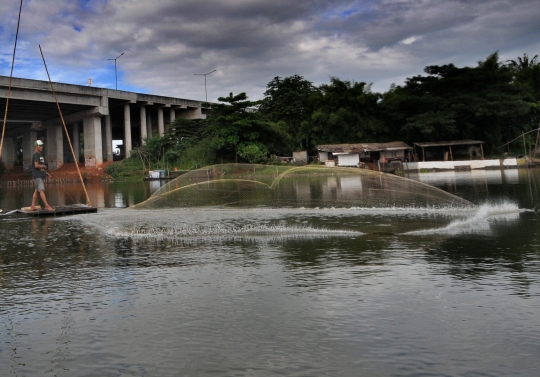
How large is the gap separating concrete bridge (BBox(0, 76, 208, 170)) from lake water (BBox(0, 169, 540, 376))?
142ft

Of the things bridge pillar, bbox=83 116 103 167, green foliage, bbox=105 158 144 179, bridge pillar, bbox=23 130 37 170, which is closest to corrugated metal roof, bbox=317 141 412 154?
green foliage, bbox=105 158 144 179

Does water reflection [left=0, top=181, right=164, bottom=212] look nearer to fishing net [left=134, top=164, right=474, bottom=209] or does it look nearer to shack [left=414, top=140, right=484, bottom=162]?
fishing net [left=134, top=164, right=474, bottom=209]

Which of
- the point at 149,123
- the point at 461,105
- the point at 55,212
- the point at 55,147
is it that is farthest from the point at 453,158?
the point at 55,147

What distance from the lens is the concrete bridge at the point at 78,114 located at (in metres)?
49.7

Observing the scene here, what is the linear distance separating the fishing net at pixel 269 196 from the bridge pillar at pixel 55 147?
5257cm

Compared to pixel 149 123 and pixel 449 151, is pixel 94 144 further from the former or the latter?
pixel 449 151

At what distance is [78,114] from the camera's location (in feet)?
199

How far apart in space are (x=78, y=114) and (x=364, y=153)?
1422 inches

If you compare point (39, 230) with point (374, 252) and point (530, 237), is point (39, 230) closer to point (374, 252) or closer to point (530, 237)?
point (374, 252)

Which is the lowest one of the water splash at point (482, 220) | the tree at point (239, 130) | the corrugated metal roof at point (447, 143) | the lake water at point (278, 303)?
the lake water at point (278, 303)

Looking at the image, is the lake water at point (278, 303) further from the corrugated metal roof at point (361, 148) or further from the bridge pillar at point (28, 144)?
the bridge pillar at point (28, 144)

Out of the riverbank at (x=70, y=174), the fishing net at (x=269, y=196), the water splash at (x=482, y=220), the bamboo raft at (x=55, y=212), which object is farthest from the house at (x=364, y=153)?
the bamboo raft at (x=55, y=212)

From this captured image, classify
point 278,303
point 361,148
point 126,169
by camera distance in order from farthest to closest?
point 126,169 < point 361,148 < point 278,303

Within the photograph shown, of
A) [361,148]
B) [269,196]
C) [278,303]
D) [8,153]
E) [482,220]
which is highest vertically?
[8,153]
